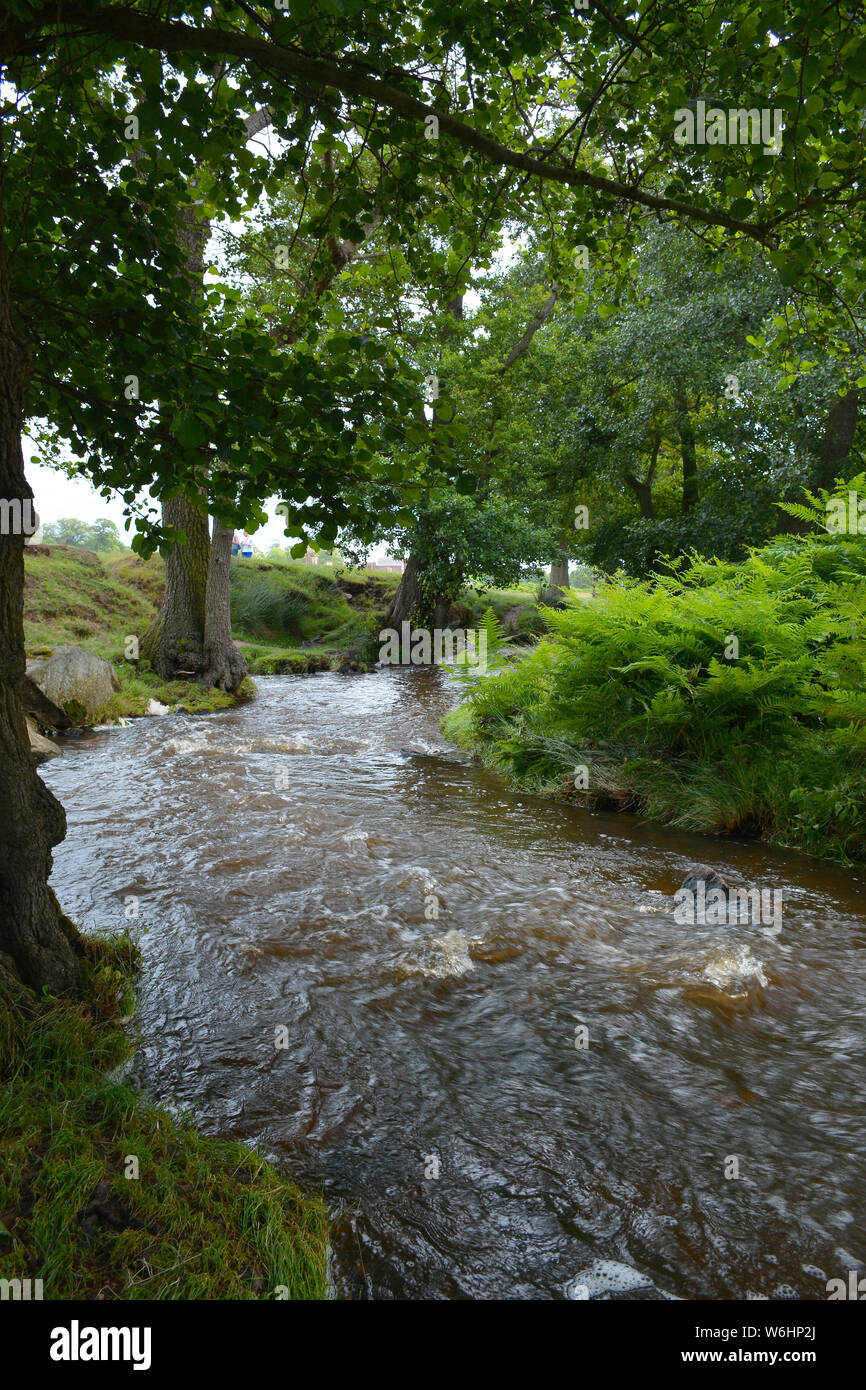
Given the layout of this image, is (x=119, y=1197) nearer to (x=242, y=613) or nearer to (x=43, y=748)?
(x=43, y=748)

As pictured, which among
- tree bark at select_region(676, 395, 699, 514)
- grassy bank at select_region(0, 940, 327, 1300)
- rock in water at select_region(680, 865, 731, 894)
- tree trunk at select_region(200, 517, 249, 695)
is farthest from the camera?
tree bark at select_region(676, 395, 699, 514)

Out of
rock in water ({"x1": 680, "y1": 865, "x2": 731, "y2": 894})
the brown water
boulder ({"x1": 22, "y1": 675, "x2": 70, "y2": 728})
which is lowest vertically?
the brown water

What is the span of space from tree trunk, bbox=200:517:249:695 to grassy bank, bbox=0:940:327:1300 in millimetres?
12373

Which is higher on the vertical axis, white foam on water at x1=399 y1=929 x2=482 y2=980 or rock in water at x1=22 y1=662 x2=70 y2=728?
rock in water at x1=22 y1=662 x2=70 y2=728

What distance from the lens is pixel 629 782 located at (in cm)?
777

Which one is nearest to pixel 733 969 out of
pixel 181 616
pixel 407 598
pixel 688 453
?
pixel 181 616

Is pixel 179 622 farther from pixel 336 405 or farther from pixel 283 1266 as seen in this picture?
pixel 283 1266

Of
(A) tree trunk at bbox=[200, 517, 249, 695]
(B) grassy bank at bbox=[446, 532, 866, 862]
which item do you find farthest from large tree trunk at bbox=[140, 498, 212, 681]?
(B) grassy bank at bbox=[446, 532, 866, 862]

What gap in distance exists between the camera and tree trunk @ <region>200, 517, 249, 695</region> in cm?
1492

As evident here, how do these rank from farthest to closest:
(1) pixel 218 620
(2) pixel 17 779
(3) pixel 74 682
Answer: (1) pixel 218 620, (3) pixel 74 682, (2) pixel 17 779

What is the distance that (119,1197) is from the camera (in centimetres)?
225

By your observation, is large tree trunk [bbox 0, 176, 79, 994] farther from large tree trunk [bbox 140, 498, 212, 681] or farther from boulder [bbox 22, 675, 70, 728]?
large tree trunk [bbox 140, 498, 212, 681]

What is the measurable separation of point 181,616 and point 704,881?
42.0ft
